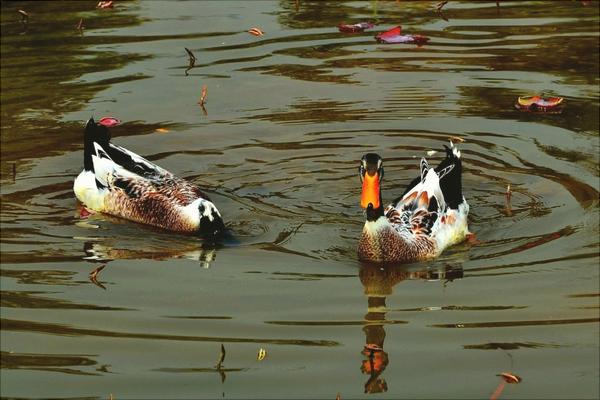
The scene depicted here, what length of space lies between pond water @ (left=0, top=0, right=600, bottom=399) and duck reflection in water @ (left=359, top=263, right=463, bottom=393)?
0.07ft

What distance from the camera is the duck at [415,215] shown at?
30.8 feet

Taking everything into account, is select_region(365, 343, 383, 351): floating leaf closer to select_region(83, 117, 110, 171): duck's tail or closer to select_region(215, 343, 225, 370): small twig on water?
select_region(215, 343, 225, 370): small twig on water

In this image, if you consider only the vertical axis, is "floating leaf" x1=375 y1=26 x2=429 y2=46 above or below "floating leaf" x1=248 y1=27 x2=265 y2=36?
below

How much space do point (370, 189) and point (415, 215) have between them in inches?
45.1

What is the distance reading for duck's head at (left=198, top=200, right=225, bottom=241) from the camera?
1012 centimetres

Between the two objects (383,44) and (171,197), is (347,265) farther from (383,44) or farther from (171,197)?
(383,44)

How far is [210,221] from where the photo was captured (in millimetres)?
10109

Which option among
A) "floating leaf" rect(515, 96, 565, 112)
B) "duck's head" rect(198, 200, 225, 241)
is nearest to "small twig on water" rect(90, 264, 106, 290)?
"duck's head" rect(198, 200, 225, 241)

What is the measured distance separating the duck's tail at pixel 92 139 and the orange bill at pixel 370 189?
3.03m

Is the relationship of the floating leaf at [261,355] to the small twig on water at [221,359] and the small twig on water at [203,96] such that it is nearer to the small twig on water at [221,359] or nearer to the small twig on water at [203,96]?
the small twig on water at [221,359]

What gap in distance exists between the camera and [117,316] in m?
8.32

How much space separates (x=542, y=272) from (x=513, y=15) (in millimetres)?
7930

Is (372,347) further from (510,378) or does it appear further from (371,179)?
Answer: (371,179)

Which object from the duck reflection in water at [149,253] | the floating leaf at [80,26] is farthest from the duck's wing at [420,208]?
the floating leaf at [80,26]
